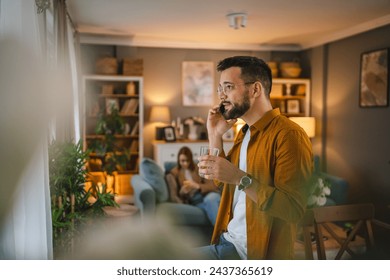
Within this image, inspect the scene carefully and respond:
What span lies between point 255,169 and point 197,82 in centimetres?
79

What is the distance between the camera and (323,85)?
1852 millimetres

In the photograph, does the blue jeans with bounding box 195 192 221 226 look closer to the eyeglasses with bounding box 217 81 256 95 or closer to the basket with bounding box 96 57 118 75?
A: the basket with bounding box 96 57 118 75

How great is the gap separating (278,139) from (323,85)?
2.30 ft

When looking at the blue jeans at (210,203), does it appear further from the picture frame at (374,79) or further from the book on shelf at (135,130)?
the picture frame at (374,79)

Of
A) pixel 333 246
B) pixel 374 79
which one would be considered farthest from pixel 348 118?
pixel 333 246

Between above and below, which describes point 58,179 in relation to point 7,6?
below

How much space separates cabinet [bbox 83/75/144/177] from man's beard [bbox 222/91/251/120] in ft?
3.48

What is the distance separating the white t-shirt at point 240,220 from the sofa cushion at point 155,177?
119 cm

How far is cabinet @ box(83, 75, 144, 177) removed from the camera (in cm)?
256

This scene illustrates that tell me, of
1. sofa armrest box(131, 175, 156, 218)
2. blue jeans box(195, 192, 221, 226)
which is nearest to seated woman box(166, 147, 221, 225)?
blue jeans box(195, 192, 221, 226)

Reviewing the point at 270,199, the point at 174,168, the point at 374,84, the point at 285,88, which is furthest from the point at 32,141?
the point at 374,84

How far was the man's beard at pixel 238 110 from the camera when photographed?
4.50 feet

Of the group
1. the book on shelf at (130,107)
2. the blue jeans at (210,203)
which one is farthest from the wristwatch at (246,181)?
the book on shelf at (130,107)
